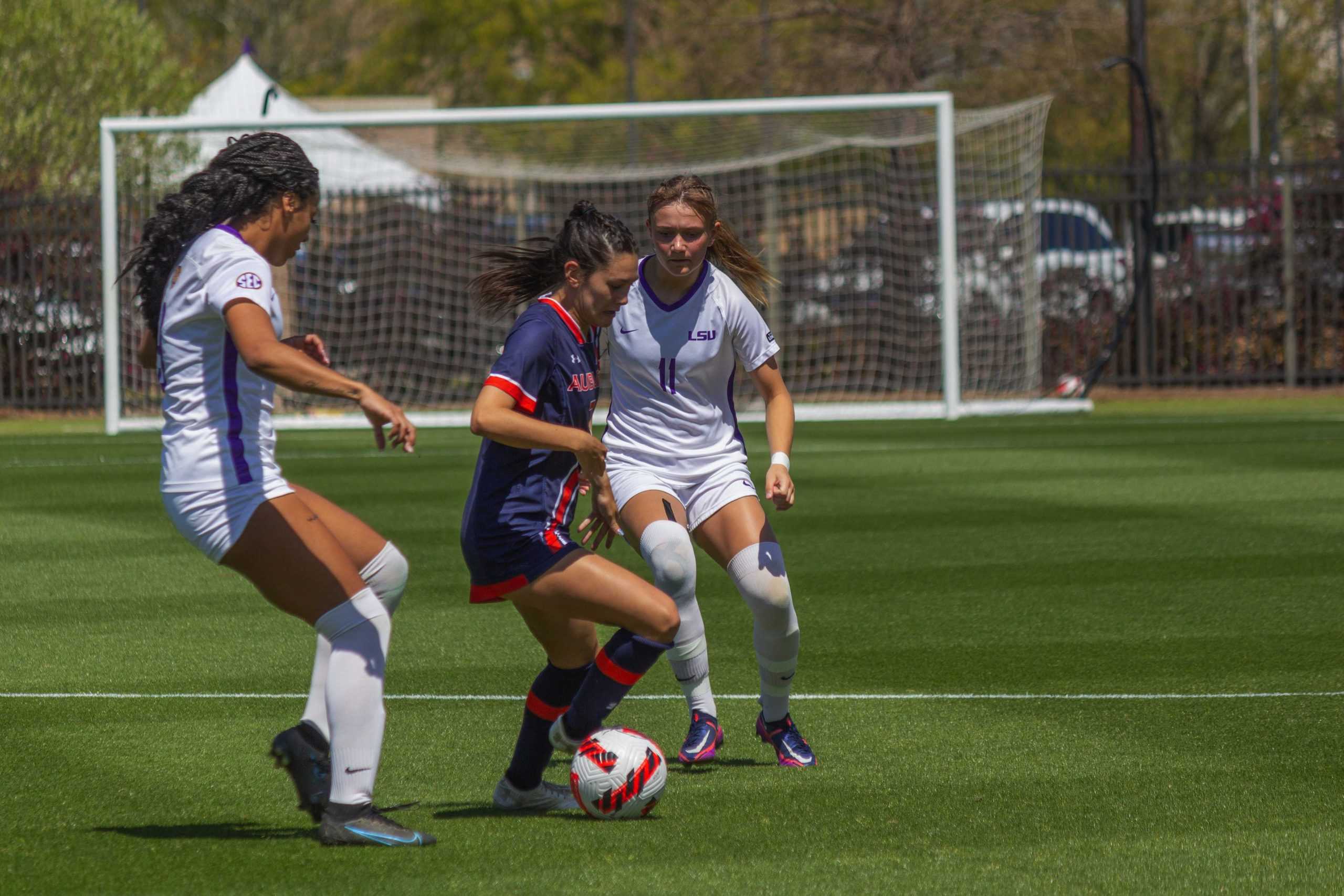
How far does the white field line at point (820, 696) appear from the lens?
6734 millimetres

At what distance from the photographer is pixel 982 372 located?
2102 cm

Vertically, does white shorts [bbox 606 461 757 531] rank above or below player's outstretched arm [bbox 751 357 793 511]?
below

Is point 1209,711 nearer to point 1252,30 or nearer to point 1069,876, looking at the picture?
point 1069,876

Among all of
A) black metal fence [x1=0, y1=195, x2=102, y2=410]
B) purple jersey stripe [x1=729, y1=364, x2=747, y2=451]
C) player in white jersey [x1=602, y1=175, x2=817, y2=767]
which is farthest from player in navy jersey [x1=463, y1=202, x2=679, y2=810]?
black metal fence [x1=0, y1=195, x2=102, y2=410]

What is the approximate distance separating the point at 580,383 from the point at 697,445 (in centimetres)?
105

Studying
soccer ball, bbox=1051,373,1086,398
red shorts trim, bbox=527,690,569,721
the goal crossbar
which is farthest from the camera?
soccer ball, bbox=1051,373,1086,398

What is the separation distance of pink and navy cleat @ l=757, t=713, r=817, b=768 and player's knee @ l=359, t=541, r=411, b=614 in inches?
58.5

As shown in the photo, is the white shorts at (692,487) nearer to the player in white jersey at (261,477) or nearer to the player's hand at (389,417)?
the player in white jersey at (261,477)

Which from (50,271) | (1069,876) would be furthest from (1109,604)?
(50,271)

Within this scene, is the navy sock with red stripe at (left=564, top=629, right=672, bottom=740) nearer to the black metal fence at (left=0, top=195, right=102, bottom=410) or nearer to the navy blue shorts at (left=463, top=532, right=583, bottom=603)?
the navy blue shorts at (left=463, top=532, right=583, bottom=603)

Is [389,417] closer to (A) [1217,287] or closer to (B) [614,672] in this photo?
(B) [614,672]

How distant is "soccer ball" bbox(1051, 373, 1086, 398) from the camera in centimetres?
2173

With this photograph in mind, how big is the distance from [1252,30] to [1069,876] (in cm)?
3976

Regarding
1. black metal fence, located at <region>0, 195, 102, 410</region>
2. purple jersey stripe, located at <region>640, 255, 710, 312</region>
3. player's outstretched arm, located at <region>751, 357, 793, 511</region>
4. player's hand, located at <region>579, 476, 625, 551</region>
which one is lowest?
player's hand, located at <region>579, 476, 625, 551</region>
